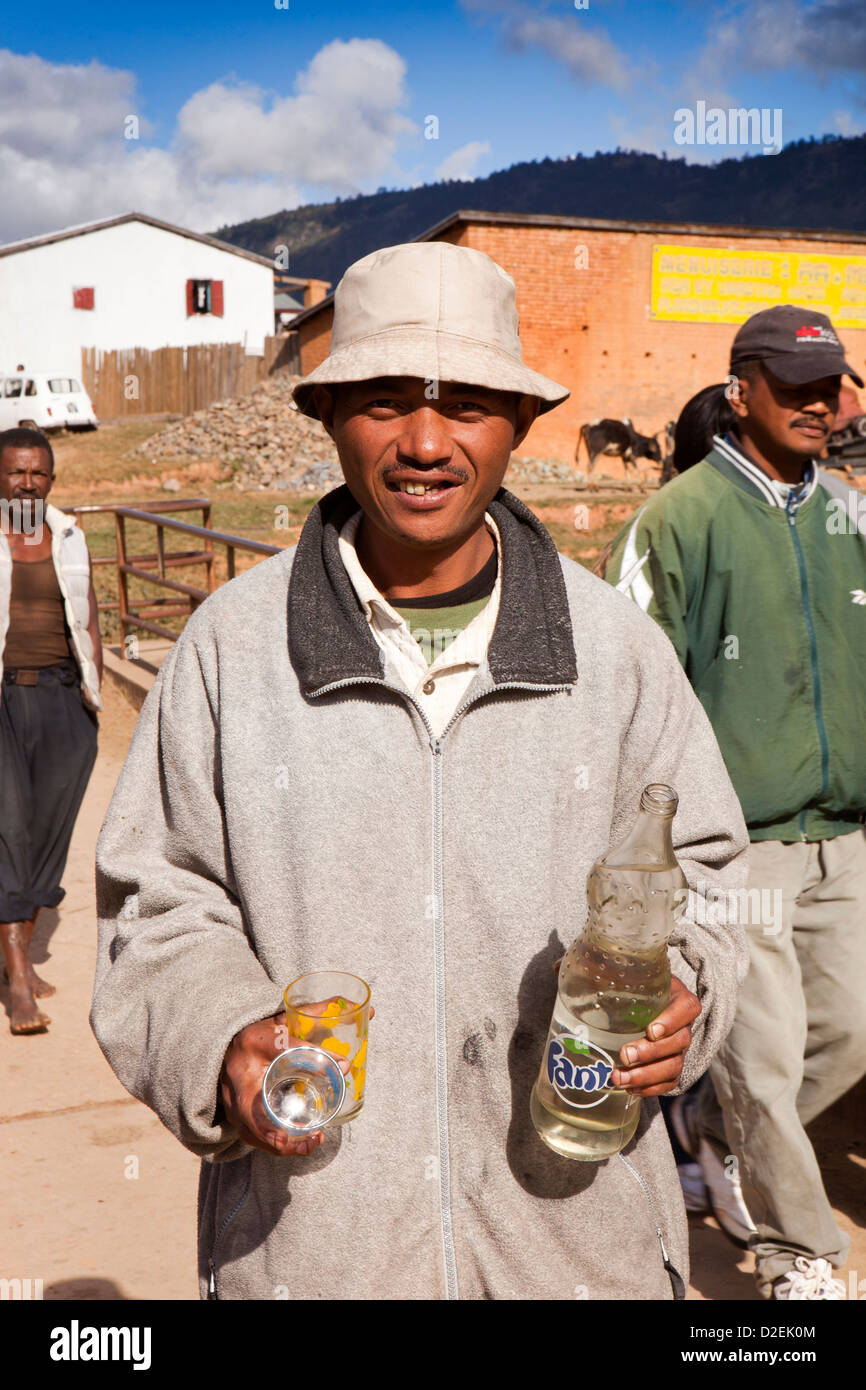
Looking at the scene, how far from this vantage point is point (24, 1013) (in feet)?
16.6

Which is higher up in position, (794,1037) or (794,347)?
(794,347)

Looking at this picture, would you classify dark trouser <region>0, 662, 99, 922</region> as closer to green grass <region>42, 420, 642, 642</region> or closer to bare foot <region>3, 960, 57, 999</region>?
bare foot <region>3, 960, 57, 999</region>

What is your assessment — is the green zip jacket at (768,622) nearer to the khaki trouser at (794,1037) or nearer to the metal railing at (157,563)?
the khaki trouser at (794,1037)

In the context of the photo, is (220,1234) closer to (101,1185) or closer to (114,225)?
(101,1185)

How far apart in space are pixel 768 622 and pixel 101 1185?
8.87 ft

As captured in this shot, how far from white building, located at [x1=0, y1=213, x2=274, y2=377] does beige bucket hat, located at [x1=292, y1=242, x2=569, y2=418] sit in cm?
4584

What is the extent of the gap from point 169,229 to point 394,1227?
49300 millimetres

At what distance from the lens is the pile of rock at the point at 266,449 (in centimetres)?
2498

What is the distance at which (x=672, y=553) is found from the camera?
11.4 feet

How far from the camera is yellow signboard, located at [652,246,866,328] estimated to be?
25.8 metres

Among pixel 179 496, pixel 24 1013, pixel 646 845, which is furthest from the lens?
pixel 179 496

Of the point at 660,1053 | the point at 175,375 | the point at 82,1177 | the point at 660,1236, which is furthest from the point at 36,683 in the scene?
the point at 175,375

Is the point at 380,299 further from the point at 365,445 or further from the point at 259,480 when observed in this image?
the point at 259,480

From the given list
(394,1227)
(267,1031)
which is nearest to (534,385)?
(267,1031)
